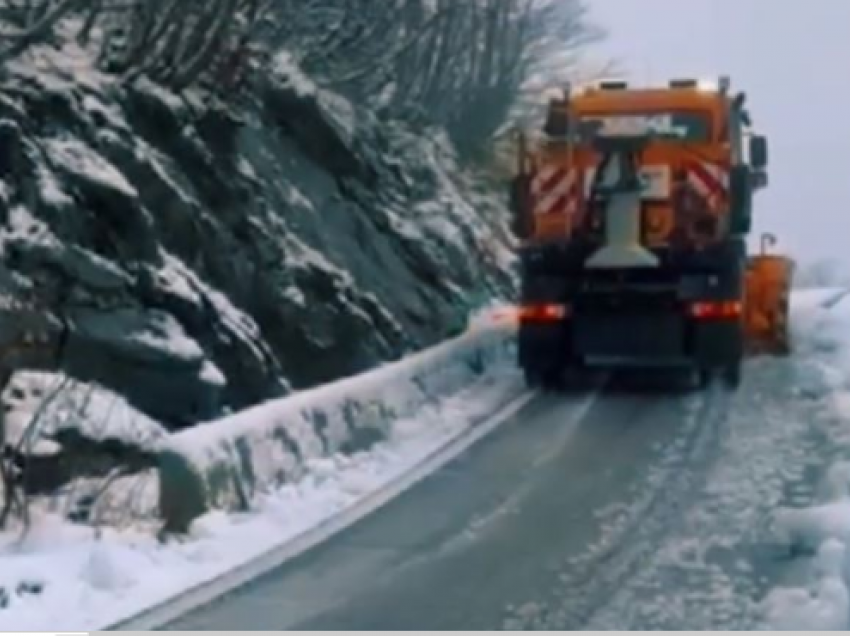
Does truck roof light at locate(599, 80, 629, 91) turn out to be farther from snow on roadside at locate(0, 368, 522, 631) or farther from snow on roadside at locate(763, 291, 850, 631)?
snow on roadside at locate(0, 368, 522, 631)

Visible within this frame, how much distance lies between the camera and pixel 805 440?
17.0 meters

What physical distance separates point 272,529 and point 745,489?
3590 mm

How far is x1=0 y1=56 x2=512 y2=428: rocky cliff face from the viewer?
61.2ft

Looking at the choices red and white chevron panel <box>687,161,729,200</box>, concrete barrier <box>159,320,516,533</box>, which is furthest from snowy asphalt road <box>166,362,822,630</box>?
red and white chevron panel <box>687,161,729,200</box>

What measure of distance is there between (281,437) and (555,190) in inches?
332

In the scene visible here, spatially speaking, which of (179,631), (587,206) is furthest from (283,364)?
(179,631)

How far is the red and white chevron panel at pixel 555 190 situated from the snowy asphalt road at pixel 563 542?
391 cm

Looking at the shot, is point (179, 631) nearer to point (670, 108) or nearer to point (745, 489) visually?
point (745, 489)

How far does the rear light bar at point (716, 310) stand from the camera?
21203mm

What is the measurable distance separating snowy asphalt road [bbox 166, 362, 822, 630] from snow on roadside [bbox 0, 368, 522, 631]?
368 mm

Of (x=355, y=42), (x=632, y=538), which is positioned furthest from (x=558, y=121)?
(x=355, y=42)

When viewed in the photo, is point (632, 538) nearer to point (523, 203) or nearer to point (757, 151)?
point (523, 203)

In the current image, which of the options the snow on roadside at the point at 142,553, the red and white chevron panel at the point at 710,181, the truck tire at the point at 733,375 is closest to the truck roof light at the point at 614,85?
the red and white chevron panel at the point at 710,181

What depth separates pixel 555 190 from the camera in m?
22.0
